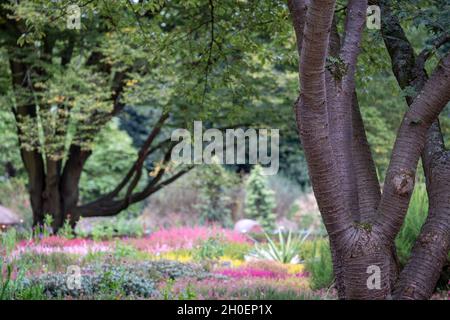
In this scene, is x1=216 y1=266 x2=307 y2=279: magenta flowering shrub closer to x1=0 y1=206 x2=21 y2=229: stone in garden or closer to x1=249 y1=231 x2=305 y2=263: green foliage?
x1=249 y1=231 x2=305 y2=263: green foliage

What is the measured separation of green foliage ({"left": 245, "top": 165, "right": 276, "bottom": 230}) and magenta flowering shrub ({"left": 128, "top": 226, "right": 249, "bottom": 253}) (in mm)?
5112

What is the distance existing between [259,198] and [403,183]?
15.4 m

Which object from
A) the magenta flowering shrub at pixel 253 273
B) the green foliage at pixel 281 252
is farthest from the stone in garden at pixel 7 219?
the magenta flowering shrub at pixel 253 273

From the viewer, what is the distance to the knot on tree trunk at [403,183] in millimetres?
3279

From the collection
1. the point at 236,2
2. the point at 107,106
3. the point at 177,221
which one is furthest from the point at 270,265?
the point at 177,221

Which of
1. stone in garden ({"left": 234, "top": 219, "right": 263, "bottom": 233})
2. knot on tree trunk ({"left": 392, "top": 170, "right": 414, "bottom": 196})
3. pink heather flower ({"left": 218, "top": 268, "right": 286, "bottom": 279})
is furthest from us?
stone in garden ({"left": 234, "top": 219, "right": 263, "bottom": 233})

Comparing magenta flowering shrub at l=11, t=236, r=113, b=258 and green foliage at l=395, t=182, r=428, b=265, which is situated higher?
green foliage at l=395, t=182, r=428, b=265

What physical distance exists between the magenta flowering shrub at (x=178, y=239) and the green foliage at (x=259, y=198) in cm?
511

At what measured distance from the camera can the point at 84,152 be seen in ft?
41.7

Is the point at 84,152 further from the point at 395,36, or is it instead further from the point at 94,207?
the point at 395,36

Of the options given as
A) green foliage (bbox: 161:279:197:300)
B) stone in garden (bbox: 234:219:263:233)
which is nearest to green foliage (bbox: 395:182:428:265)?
green foliage (bbox: 161:279:197:300)

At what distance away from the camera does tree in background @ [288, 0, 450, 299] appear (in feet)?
10.1
